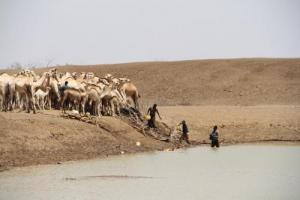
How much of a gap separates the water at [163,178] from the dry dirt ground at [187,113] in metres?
1.20

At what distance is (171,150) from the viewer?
28094mm

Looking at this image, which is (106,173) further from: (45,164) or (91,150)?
(91,150)

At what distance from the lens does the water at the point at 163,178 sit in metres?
18.0

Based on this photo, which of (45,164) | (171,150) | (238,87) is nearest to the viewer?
(45,164)

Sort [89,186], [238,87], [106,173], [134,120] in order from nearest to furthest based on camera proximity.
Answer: [89,186] < [106,173] < [134,120] < [238,87]

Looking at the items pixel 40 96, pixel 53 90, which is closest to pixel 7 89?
pixel 40 96

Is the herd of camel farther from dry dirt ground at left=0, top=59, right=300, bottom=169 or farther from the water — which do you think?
the water

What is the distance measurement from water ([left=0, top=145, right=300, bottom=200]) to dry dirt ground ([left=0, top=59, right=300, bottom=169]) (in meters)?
1.20

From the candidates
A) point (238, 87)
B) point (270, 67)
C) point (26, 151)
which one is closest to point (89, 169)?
point (26, 151)

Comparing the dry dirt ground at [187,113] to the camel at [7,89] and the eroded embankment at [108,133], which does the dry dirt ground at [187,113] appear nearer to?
the eroded embankment at [108,133]

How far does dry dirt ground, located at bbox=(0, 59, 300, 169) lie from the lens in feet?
79.4

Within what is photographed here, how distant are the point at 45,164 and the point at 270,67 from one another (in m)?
34.6

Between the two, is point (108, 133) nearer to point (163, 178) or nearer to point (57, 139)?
point (57, 139)

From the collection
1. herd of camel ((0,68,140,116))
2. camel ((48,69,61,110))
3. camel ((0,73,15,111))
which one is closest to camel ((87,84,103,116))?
herd of camel ((0,68,140,116))
